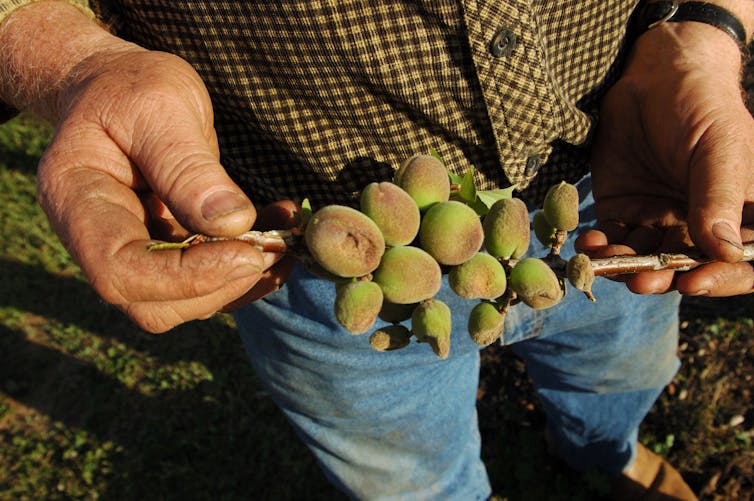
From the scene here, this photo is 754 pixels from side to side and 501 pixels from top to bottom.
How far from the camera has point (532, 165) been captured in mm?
1736

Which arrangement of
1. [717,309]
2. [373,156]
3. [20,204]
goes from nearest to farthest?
1. [373,156]
2. [717,309]
3. [20,204]

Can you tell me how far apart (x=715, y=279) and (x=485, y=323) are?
66 cm

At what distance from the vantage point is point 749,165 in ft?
4.93

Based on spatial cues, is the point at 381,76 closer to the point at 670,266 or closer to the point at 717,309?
the point at 670,266

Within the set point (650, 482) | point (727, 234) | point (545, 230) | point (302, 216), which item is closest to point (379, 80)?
point (302, 216)

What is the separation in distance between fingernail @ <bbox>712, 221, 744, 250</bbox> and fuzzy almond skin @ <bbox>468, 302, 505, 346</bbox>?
0.57m

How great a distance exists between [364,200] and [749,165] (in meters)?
1.07

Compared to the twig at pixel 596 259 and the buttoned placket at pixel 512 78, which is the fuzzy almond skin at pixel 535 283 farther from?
the buttoned placket at pixel 512 78

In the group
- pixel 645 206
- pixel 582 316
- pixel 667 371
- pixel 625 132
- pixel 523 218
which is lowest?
pixel 667 371

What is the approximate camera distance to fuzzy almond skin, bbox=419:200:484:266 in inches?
44.9

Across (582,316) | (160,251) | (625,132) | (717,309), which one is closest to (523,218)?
(160,251)

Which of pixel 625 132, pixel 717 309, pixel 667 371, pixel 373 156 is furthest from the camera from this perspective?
pixel 717 309

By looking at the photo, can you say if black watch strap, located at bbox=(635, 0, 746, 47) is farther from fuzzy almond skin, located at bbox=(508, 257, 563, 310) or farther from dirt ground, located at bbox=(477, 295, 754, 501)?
dirt ground, located at bbox=(477, 295, 754, 501)

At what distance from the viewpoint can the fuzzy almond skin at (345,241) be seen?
108 centimetres
